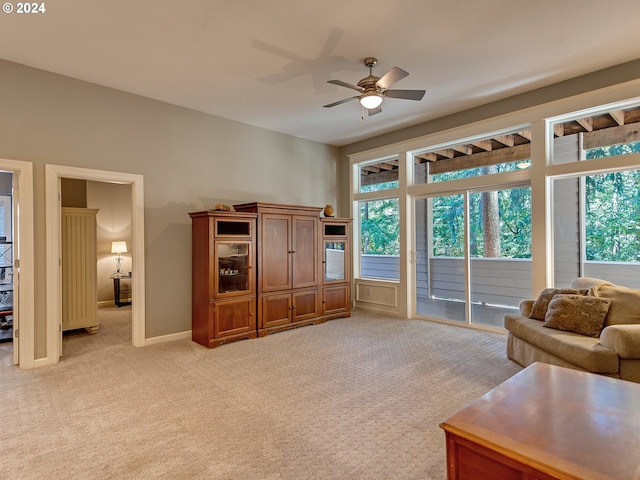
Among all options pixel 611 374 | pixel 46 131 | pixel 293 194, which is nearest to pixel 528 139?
pixel 611 374

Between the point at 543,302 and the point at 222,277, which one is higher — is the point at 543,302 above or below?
below

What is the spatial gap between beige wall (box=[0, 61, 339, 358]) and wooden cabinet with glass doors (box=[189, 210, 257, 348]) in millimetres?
345

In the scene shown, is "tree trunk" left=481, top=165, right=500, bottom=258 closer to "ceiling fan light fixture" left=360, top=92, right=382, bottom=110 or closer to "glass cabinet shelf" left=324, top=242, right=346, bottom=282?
"glass cabinet shelf" left=324, top=242, right=346, bottom=282

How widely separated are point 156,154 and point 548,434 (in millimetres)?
4591

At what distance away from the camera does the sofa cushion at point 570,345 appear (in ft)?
8.55

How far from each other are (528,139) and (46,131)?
18.0 ft

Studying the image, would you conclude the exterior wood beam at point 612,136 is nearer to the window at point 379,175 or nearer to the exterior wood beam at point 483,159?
the exterior wood beam at point 483,159

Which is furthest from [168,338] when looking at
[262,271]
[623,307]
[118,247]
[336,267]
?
[623,307]

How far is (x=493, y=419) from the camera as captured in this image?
1463 mm

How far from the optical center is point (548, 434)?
4.42 feet

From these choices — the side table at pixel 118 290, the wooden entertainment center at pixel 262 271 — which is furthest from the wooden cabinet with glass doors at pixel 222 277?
the side table at pixel 118 290

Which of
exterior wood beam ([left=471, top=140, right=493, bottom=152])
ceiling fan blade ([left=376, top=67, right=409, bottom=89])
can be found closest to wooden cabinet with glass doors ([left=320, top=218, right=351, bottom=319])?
exterior wood beam ([left=471, top=140, right=493, bottom=152])

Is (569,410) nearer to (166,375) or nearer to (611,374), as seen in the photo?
(611,374)

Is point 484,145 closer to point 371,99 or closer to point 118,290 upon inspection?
point 371,99
